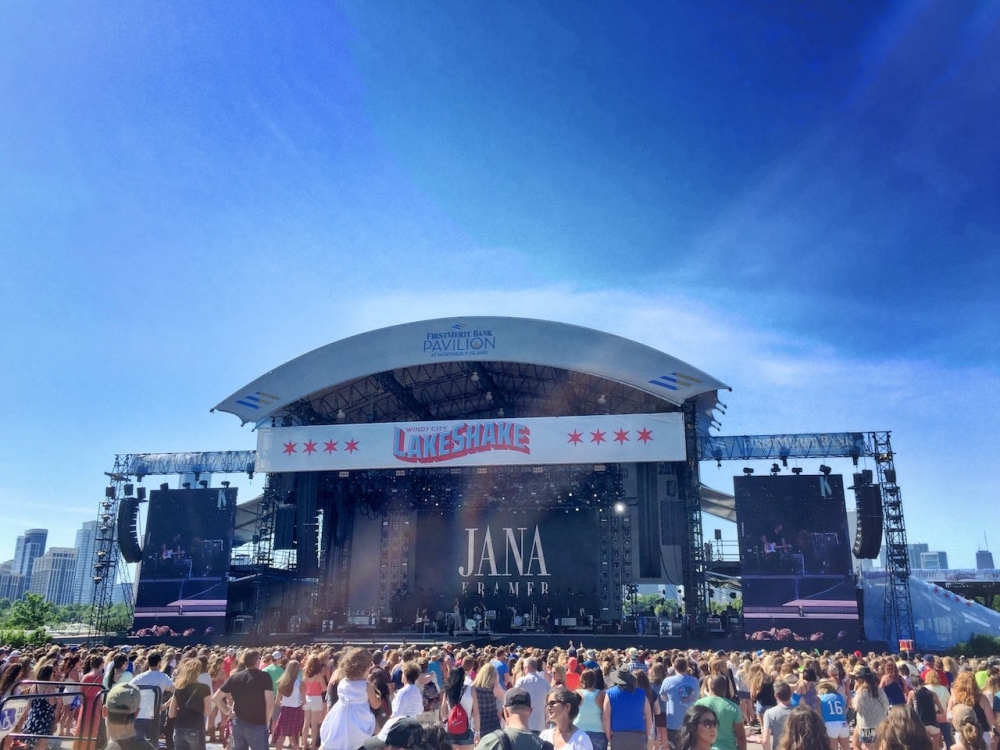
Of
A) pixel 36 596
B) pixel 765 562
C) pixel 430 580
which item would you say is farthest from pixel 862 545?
pixel 36 596

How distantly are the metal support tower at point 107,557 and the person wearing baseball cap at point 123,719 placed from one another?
91.5ft

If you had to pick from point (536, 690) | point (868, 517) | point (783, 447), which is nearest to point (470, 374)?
point (783, 447)

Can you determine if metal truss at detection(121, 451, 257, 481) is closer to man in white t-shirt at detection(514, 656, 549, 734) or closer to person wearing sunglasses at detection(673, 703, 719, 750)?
man in white t-shirt at detection(514, 656, 549, 734)

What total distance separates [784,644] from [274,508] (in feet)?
59.8

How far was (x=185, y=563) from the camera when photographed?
1094 inches

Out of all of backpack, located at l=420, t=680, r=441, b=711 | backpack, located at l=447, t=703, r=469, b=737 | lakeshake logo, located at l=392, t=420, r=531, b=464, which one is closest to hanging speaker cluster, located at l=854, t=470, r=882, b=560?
lakeshake logo, located at l=392, t=420, r=531, b=464

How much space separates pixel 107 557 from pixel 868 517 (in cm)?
2688

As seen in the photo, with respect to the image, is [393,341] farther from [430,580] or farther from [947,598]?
[947,598]

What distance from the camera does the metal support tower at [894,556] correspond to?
2462 cm

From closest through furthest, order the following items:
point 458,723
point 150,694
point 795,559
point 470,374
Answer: point 458,723 < point 150,694 < point 795,559 < point 470,374

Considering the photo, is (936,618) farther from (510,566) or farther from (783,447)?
(510,566)

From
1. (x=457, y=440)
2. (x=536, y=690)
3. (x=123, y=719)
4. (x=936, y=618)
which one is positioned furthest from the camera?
(x=457, y=440)

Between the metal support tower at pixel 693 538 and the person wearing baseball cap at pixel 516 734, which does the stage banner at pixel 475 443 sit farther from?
the person wearing baseball cap at pixel 516 734

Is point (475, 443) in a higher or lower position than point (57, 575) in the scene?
higher
